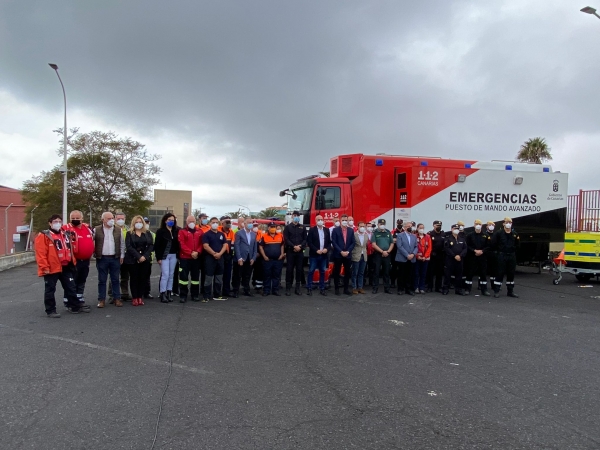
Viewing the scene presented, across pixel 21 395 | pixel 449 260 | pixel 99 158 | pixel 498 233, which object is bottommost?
pixel 21 395

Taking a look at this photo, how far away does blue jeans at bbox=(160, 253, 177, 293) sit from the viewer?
30.4 ft

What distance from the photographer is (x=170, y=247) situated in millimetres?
9391

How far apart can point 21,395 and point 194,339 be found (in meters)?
2.35

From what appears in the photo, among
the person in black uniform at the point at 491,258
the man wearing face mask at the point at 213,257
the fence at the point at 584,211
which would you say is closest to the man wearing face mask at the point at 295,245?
the man wearing face mask at the point at 213,257

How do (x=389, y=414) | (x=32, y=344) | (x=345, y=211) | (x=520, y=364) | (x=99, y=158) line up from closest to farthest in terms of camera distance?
(x=389, y=414) < (x=520, y=364) < (x=32, y=344) < (x=345, y=211) < (x=99, y=158)

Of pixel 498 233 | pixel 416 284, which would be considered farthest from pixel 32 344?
pixel 498 233

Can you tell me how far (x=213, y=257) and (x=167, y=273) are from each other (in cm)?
99

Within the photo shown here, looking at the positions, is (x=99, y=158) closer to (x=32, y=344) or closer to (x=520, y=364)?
(x=32, y=344)

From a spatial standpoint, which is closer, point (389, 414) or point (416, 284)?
point (389, 414)

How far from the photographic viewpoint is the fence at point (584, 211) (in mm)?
16109

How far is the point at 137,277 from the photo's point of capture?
9.00 meters

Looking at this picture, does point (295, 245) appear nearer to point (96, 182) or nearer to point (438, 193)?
point (438, 193)

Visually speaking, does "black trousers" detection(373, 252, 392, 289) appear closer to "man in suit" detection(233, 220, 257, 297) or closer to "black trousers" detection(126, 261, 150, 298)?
"man in suit" detection(233, 220, 257, 297)

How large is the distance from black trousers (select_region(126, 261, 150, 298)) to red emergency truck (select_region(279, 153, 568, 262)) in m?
5.30
